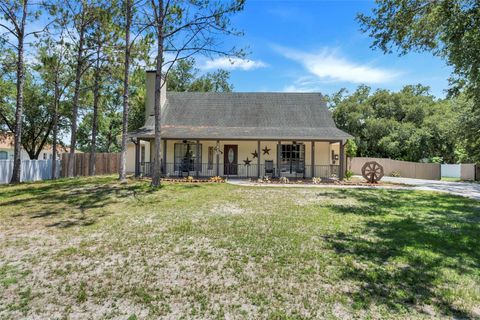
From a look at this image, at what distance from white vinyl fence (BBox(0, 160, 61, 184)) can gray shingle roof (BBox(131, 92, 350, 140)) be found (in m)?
5.94

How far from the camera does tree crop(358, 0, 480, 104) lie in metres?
8.12

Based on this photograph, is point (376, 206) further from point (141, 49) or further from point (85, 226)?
point (141, 49)

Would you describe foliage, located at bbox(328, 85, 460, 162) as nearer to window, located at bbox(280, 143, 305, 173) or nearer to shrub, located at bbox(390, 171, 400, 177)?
shrub, located at bbox(390, 171, 400, 177)

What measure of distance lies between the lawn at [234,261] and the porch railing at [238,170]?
859cm

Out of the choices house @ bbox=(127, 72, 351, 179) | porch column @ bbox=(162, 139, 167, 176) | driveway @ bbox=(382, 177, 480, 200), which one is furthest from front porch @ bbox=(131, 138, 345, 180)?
driveway @ bbox=(382, 177, 480, 200)

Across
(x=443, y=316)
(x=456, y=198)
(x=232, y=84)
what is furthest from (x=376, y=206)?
(x=232, y=84)

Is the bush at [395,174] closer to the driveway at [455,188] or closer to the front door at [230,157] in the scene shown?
the driveway at [455,188]

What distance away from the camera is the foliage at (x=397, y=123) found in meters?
27.5

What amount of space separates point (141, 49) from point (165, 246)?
13.3 metres

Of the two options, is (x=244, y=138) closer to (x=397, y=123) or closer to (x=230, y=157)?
(x=230, y=157)

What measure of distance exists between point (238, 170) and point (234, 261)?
13.6m

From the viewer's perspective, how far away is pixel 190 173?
18297 mm

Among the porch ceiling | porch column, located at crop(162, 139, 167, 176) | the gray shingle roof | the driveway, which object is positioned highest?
the gray shingle roof

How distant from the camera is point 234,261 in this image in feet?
15.8
